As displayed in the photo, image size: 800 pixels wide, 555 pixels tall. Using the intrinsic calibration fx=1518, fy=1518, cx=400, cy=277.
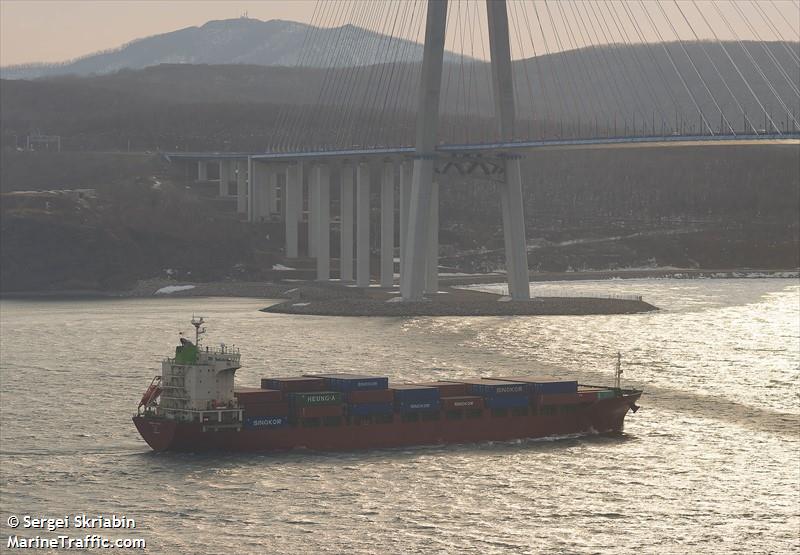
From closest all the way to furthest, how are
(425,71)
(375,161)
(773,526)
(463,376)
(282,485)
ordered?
(773,526) < (282,485) < (463,376) < (425,71) < (375,161)

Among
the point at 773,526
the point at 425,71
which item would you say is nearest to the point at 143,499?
the point at 773,526

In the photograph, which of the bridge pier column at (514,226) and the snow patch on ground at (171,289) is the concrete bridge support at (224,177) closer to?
the snow patch on ground at (171,289)

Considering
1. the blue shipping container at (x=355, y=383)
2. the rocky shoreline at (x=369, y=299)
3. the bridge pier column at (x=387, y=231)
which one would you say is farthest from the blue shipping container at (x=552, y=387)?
the bridge pier column at (x=387, y=231)

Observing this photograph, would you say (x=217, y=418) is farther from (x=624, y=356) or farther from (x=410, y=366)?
(x=624, y=356)

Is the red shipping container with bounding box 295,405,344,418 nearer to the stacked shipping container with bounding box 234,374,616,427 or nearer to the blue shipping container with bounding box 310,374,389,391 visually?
the stacked shipping container with bounding box 234,374,616,427

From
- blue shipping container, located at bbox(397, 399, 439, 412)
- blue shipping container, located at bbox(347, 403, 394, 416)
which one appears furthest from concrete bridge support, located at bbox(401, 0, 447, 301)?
blue shipping container, located at bbox(347, 403, 394, 416)

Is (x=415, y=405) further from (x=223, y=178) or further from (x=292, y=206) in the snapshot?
(x=223, y=178)

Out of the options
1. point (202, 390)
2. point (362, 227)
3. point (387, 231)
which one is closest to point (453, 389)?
point (202, 390)
